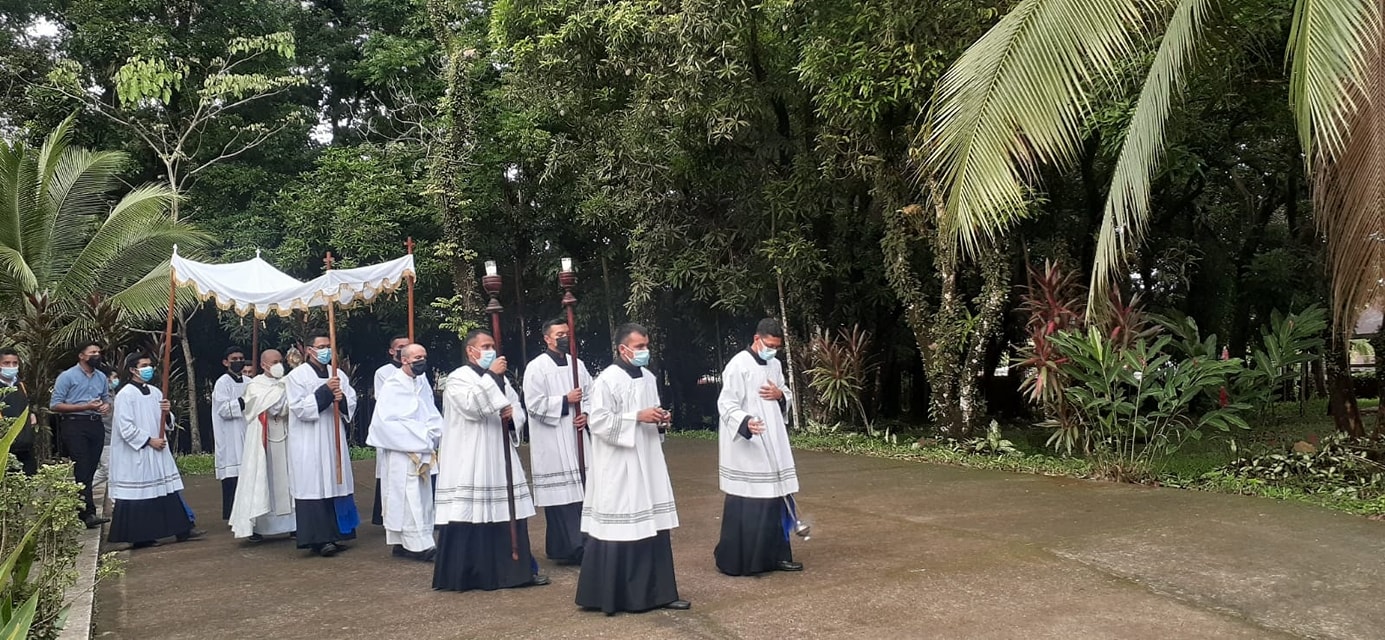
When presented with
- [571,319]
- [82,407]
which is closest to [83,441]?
[82,407]

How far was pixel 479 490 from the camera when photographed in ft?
18.6

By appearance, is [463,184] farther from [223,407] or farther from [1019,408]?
[1019,408]

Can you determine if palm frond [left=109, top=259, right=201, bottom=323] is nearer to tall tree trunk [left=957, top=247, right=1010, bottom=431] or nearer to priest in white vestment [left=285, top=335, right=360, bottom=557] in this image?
priest in white vestment [left=285, top=335, right=360, bottom=557]

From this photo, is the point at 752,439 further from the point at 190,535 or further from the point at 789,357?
the point at 789,357

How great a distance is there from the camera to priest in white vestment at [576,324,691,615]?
502 centimetres

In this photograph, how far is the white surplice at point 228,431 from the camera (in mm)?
8617

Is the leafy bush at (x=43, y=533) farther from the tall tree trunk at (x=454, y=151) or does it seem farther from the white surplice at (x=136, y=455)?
the tall tree trunk at (x=454, y=151)

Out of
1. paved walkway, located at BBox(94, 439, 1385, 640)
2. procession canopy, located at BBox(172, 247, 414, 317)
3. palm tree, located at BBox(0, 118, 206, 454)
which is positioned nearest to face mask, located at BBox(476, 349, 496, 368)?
paved walkway, located at BBox(94, 439, 1385, 640)

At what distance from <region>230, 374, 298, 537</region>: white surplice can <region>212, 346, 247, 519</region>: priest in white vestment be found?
100 cm

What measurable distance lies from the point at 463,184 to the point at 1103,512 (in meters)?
10.4

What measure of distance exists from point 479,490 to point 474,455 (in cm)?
21

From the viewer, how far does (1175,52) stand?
17.6ft

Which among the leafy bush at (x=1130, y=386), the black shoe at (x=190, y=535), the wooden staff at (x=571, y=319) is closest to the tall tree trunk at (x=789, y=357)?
the leafy bush at (x=1130, y=386)

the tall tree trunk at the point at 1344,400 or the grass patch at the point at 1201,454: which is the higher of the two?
the tall tree trunk at the point at 1344,400
